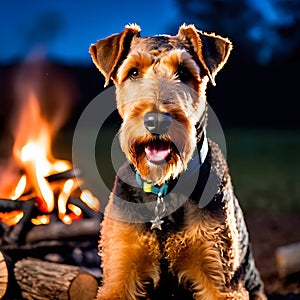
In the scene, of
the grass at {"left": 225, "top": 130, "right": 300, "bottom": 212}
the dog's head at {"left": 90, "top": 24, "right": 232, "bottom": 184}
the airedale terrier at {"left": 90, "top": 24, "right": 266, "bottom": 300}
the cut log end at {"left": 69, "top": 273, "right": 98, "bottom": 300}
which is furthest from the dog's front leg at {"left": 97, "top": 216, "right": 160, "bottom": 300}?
the grass at {"left": 225, "top": 130, "right": 300, "bottom": 212}

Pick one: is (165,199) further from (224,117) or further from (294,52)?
(294,52)

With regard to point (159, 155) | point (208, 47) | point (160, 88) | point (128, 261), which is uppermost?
point (208, 47)

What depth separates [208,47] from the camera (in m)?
2.84

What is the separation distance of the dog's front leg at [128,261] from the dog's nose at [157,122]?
0.50 metres

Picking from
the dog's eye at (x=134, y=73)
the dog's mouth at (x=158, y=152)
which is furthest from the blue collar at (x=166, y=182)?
the dog's eye at (x=134, y=73)

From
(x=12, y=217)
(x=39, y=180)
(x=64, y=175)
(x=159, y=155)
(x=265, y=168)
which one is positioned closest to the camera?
(x=159, y=155)

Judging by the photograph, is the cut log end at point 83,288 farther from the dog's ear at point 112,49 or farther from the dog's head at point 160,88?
the dog's ear at point 112,49

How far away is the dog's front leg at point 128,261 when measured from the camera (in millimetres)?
2598

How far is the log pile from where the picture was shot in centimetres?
316

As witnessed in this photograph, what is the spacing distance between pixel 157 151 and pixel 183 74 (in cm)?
45

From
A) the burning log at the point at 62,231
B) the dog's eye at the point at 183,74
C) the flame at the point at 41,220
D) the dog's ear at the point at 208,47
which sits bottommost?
the burning log at the point at 62,231

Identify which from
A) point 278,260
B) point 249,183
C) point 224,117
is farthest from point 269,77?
point 278,260

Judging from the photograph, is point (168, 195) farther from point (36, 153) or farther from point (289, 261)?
point (289, 261)

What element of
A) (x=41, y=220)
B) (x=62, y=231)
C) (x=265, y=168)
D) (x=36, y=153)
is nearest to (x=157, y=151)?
(x=62, y=231)
